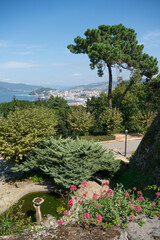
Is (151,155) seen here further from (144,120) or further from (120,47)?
(120,47)

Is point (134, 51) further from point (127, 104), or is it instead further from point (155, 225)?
point (155, 225)

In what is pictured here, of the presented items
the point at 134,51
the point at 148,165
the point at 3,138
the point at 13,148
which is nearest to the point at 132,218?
the point at 148,165

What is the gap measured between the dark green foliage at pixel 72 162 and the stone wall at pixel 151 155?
1.64 metres

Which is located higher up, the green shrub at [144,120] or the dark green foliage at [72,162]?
the green shrub at [144,120]

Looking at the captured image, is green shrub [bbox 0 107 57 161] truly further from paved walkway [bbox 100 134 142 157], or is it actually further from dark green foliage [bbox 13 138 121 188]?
paved walkway [bbox 100 134 142 157]

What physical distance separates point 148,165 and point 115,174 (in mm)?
2785

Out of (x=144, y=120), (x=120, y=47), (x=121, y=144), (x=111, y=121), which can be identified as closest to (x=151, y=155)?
(x=121, y=144)

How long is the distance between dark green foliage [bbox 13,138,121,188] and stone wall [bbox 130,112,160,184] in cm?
164

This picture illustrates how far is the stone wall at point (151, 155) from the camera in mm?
8844

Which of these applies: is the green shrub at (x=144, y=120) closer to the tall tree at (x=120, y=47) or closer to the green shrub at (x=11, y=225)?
the tall tree at (x=120, y=47)

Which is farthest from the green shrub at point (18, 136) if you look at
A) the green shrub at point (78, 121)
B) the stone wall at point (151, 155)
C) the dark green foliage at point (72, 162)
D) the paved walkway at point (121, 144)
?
the paved walkway at point (121, 144)

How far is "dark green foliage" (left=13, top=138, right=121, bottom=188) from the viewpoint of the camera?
10.2m

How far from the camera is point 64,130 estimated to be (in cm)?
2288

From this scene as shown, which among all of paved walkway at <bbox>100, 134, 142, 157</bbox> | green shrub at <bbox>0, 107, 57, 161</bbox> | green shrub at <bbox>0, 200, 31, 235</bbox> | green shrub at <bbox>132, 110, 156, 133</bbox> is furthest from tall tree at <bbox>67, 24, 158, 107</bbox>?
green shrub at <bbox>0, 200, 31, 235</bbox>
